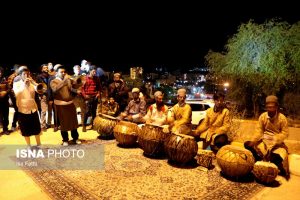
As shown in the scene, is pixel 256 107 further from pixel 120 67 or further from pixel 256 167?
pixel 120 67

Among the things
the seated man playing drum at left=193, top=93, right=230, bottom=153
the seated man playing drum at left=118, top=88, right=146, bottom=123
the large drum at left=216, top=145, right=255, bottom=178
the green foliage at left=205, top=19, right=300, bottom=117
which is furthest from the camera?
the green foliage at left=205, top=19, right=300, bottom=117

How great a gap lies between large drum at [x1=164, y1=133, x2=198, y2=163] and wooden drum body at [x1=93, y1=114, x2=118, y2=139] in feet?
7.66

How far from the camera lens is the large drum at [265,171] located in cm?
577

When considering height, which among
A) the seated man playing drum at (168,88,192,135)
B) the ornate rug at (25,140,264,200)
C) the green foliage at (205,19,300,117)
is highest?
the green foliage at (205,19,300,117)

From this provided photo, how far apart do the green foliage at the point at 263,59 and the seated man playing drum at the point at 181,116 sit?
718 cm

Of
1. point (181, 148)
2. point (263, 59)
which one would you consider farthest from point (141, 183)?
point (263, 59)

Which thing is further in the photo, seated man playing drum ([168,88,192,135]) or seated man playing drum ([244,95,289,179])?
seated man playing drum ([168,88,192,135])

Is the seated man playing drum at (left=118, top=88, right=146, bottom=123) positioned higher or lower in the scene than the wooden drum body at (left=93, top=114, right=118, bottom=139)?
higher

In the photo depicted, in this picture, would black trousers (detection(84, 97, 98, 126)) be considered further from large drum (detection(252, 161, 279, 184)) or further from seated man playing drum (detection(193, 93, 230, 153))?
large drum (detection(252, 161, 279, 184))

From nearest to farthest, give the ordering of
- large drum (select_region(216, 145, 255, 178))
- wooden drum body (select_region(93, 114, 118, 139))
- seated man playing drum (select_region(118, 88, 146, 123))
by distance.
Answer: large drum (select_region(216, 145, 255, 178)) < wooden drum body (select_region(93, 114, 118, 139)) < seated man playing drum (select_region(118, 88, 146, 123))

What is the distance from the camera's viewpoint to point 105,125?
858cm

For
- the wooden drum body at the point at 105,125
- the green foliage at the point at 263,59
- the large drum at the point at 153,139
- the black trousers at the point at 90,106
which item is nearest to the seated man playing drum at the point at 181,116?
the large drum at the point at 153,139

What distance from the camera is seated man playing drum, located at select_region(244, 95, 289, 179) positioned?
245 inches

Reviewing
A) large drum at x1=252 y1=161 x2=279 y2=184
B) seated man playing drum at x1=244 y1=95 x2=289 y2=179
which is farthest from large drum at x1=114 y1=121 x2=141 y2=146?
large drum at x1=252 y1=161 x2=279 y2=184
